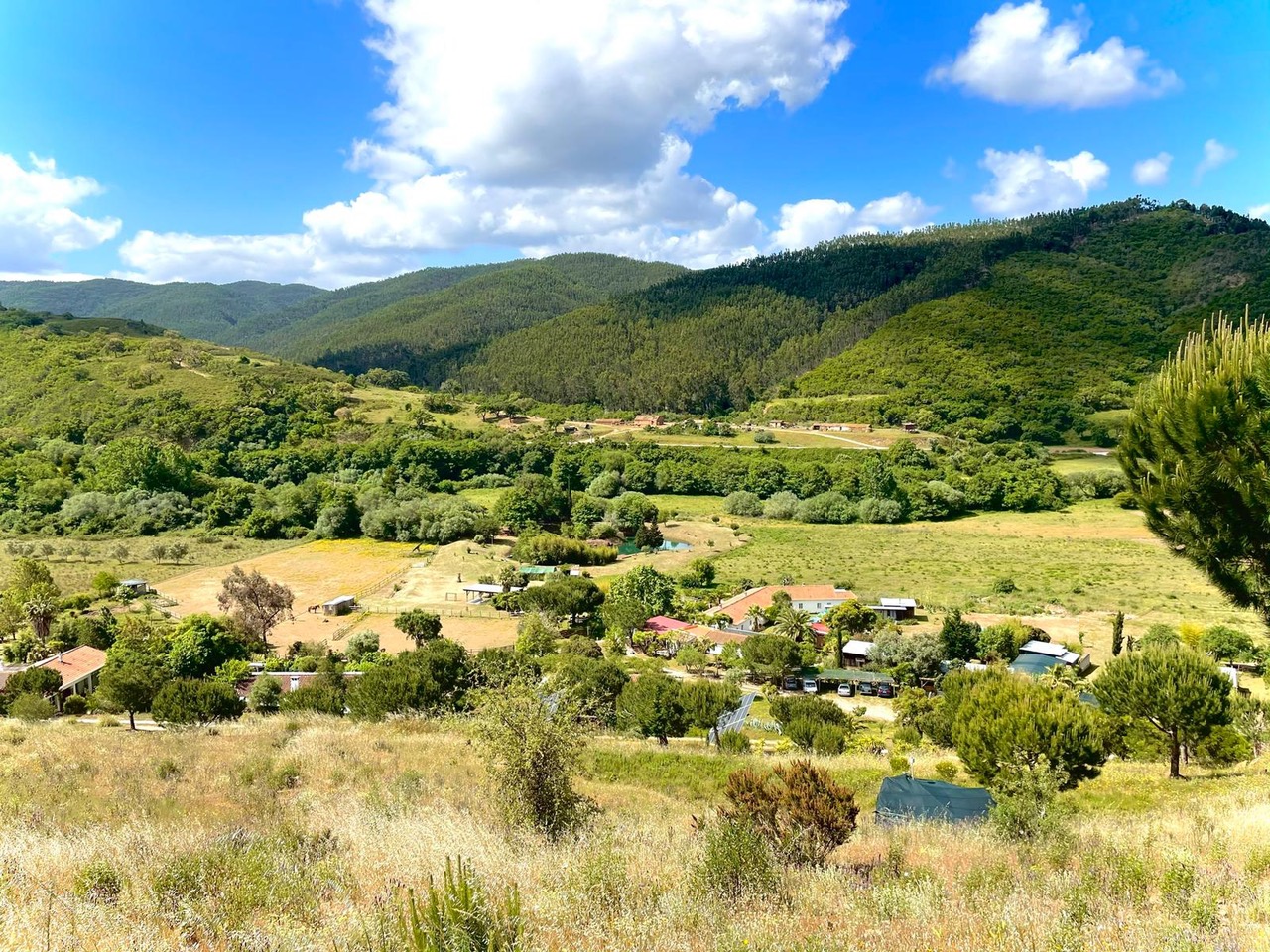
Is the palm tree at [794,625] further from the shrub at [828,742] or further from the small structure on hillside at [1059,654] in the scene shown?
the shrub at [828,742]

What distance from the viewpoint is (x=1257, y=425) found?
7758mm

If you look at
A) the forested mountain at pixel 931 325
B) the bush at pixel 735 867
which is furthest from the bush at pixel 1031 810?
the forested mountain at pixel 931 325

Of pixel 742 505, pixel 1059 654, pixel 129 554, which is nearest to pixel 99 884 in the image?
pixel 1059 654

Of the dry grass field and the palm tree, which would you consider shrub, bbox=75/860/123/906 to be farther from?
the dry grass field

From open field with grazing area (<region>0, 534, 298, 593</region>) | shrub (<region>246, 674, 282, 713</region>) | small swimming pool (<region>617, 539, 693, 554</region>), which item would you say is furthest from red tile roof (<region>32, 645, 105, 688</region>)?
small swimming pool (<region>617, 539, 693, 554</region>)

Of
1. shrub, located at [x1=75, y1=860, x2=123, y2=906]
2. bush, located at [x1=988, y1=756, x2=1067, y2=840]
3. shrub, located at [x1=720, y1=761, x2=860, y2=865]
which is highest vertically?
shrub, located at [x1=75, y1=860, x2=123, y2=906]

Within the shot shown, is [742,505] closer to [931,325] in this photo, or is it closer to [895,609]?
[895,609]

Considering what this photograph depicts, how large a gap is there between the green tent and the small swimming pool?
3798 centimetres

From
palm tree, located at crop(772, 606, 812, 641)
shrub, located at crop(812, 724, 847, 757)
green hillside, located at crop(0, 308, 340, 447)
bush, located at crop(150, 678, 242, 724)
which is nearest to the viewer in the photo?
bush, located at crop(150, 678, 242, 724)

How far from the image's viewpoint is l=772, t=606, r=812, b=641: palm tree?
3028 cm

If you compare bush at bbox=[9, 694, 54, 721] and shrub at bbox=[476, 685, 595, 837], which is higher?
shrub at bbox=[476, 685, 595, 837]

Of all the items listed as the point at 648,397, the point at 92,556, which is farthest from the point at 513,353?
the point at 92,556

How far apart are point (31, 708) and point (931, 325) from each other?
119 metres

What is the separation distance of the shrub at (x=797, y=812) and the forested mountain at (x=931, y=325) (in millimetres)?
81862
